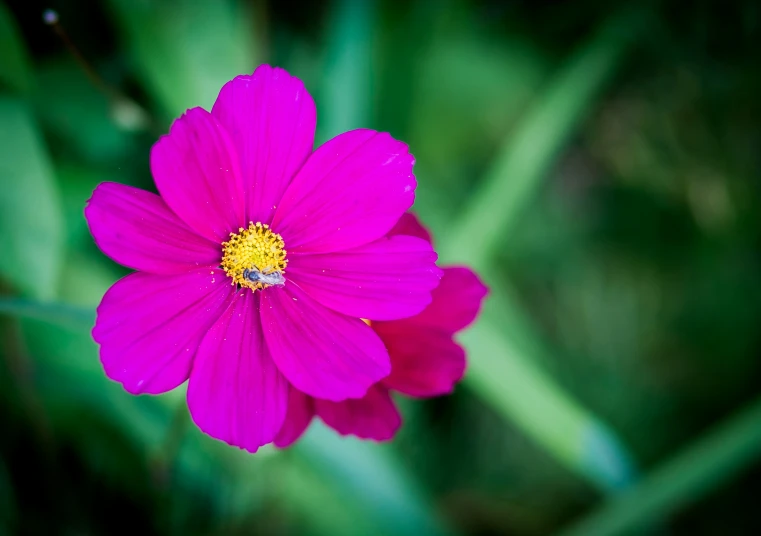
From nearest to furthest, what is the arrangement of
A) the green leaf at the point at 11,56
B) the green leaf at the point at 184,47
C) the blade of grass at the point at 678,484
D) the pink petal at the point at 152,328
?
the pink petal at the point at 152,328 < the green leaf at the point at 11,56 < the green leaf at the point at 184,47 < the blade of grass at the point at 678,484

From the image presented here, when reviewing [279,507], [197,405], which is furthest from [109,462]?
[197,405]

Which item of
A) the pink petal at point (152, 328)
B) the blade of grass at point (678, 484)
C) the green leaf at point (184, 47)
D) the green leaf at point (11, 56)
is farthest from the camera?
the blade of grass at point (678, 484)

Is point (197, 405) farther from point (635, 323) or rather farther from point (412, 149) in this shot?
point (635, 323)

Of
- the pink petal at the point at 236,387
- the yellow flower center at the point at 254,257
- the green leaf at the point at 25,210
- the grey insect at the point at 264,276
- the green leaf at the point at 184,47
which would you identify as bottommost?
the pink petal at the point at 236,387

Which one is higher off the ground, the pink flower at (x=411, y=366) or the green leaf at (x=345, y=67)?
the green leaf at (x=345, y=67)

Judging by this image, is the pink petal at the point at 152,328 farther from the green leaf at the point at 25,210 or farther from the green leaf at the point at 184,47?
the green leaf at the point at 184,47

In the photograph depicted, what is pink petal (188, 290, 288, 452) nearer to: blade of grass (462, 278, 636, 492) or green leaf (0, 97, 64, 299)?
green leaf (0, 97, 64, 299)

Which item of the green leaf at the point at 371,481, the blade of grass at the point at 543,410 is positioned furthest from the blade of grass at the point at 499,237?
the green leaf at the point at 371,481
